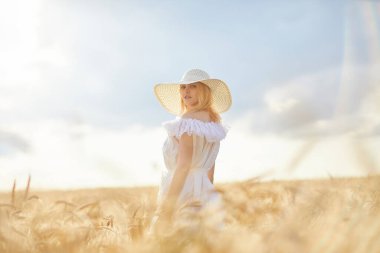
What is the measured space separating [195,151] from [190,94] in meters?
0.49

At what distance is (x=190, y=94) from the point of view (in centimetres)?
376

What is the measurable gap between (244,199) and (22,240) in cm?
60

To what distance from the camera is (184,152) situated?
3.31 meters

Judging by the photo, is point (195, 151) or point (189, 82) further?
point (189, 82)

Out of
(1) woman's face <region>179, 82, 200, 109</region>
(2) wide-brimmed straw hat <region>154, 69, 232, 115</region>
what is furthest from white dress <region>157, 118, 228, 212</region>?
(2) wide-brimmed straw hat <region>154, 69, 232, 115</region>

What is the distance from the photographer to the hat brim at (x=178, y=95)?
391 cm

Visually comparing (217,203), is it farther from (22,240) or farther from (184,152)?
(184,152)

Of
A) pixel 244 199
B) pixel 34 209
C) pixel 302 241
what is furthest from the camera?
pixel 34 209

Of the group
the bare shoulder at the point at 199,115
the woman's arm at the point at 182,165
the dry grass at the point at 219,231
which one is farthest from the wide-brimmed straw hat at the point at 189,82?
the dry grass at the point at 219,231

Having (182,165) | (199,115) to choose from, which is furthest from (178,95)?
(182,165)

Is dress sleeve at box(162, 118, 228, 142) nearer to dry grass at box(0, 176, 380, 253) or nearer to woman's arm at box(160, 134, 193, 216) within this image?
woman's arm at box(160, 134, 193, 216)

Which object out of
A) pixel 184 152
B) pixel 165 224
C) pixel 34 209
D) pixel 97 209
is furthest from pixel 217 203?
pixel 184 152

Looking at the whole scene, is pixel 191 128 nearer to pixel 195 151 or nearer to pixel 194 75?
pixel 195 151

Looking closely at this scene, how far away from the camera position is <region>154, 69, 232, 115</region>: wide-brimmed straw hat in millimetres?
3766
